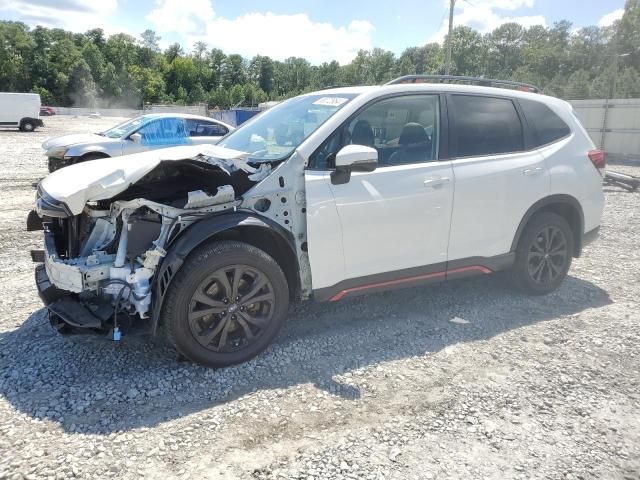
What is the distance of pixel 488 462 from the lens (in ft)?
9.02

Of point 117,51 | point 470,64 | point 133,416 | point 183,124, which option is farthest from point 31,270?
point 117,51

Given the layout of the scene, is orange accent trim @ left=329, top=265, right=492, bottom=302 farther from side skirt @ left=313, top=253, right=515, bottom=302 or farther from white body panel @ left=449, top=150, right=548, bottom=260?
white body panel @ left=449, top=150, right=548, bottom=260

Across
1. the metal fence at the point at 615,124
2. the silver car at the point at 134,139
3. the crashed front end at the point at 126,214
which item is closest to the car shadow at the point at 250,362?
the crashed front end at the point at 126,214

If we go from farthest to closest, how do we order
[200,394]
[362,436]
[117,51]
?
[117,51] < [200,394] < [362,436]

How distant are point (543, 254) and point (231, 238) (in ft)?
10.2

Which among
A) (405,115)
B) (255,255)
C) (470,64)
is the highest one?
(470,64)

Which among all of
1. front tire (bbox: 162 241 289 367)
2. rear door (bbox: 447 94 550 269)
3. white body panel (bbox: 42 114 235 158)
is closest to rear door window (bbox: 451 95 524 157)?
rear door (bbox: 447 94 550 269)

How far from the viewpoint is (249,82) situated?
144 meters

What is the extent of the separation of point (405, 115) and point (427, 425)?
2446 mm

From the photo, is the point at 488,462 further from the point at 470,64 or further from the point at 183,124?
the point at 470,64

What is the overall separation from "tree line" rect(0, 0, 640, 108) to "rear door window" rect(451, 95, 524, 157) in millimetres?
71923

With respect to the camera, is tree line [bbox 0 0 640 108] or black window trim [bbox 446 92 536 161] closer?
black window trim [bbox 446 92 536 161]

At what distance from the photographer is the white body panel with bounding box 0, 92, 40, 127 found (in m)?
31.6

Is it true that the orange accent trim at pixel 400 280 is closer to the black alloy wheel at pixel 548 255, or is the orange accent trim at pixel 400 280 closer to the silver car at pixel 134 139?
the black alloy wheel at pixel 548 255
